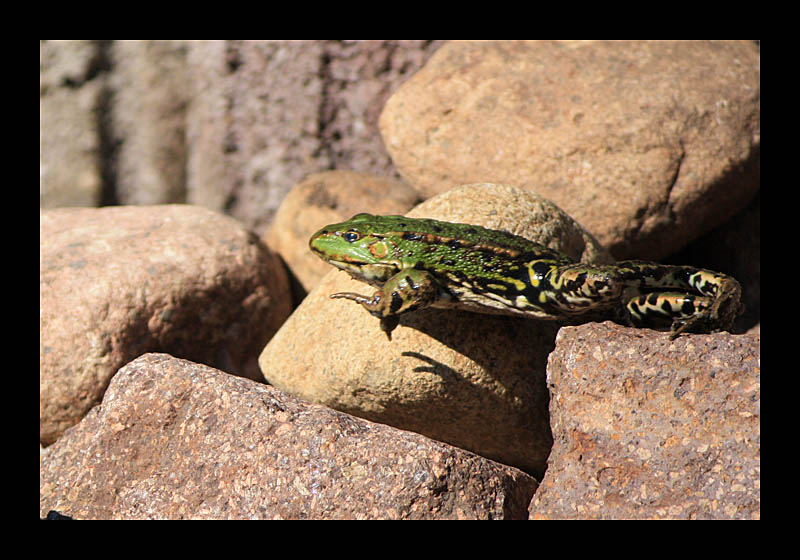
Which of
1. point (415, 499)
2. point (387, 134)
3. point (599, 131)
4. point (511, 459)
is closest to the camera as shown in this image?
point (415, 499)

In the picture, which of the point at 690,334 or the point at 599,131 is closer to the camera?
the point at 690,334

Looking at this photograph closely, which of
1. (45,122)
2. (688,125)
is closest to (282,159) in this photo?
(45,122)

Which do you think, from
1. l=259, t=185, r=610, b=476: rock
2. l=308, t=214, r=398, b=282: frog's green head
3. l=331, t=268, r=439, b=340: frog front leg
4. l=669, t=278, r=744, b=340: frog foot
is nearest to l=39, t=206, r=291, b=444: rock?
l=259, t=185, r=610, b=476: rock

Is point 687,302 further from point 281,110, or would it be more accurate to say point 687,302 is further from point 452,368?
point 281,110

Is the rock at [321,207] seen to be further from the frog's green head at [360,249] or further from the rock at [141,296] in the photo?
the frog's green head at [360,249]

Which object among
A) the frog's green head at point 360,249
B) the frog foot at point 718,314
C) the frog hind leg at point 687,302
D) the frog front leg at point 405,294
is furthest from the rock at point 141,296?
the frog foot at point 718,314

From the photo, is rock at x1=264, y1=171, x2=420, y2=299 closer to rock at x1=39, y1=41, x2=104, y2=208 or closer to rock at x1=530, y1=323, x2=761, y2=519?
rock at x1=39, y1=41, x2=104, y2=208

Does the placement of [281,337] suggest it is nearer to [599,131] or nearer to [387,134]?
[387,134]
